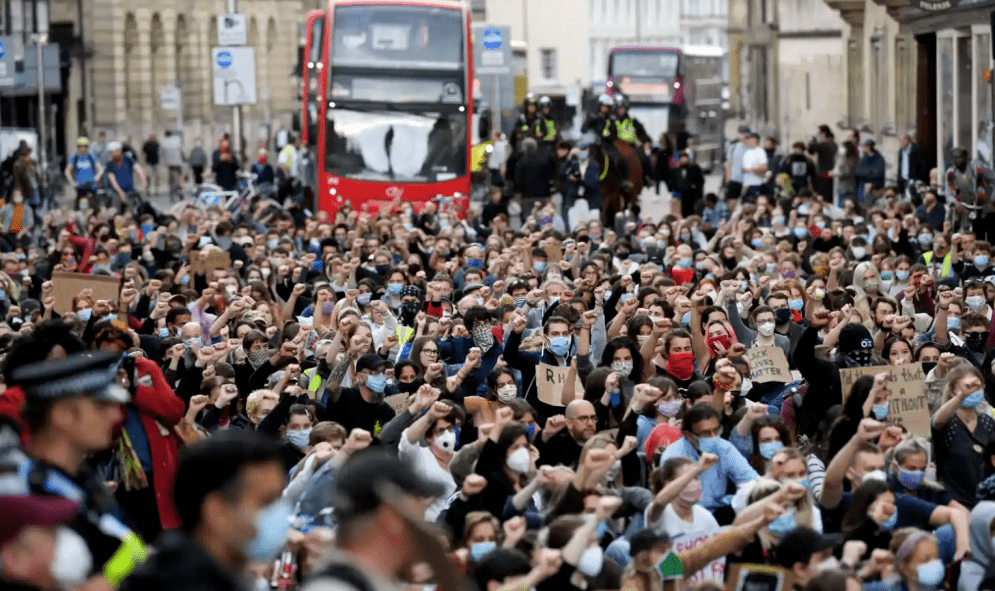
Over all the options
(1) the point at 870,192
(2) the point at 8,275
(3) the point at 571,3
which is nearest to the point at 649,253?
(2) the point at 8,275

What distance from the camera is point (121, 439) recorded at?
30.7 ft

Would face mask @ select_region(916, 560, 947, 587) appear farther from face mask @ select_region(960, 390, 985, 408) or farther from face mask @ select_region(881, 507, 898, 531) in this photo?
A: face mask @ select_region(960, 390, 985, 408)

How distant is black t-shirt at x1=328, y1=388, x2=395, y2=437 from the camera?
10812 mm

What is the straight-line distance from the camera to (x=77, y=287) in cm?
1454

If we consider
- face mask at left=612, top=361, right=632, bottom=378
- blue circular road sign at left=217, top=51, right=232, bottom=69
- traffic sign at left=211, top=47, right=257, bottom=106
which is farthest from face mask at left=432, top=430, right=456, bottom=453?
blue circular road sign at left=217, top=51, right=232, bottom=69

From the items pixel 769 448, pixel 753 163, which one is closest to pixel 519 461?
pixel 769 448

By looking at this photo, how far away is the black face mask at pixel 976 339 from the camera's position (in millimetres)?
13031

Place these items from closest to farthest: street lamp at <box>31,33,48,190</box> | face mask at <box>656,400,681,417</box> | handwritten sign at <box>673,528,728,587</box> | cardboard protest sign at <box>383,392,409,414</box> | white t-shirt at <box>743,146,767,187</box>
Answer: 1. handwritten sign at <box>673,528,728,587</box>
2. face mask at <box>656,400,681,417</box>
3. cardboard protest sign at <box>383,392,409,414</box>
4. white t-shirt at <box>743,146,767,187</box>
5. street lamp at <box>31,33,48,190</box>

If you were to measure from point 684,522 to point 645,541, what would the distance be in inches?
26.7

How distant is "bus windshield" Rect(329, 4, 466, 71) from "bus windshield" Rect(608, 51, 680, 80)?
67.6 feet

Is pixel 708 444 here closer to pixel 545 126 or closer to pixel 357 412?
pixel 357 412

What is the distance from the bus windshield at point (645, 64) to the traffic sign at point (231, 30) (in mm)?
15840

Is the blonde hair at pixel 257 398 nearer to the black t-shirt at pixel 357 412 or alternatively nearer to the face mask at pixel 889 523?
the black t-shirt at pixel 357 412

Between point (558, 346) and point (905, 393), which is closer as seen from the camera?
point (905, 393)
